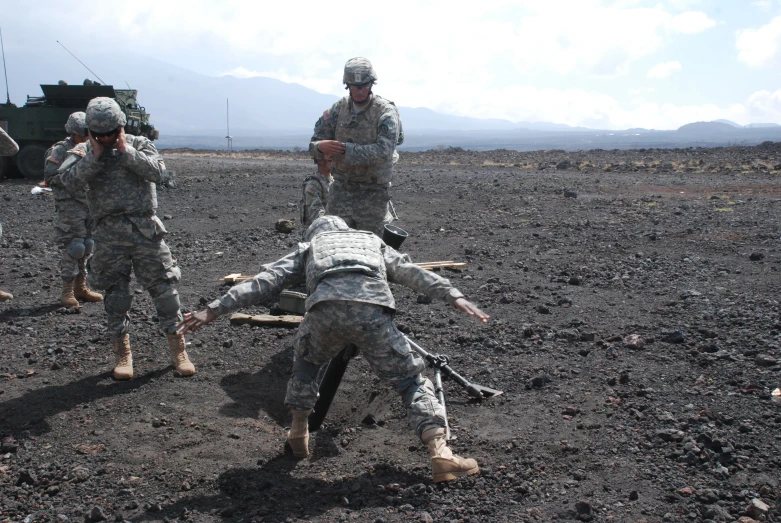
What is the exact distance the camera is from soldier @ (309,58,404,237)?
5.75 metres

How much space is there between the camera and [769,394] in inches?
184

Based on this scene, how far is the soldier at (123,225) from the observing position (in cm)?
514

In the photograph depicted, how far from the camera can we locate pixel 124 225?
17.4 ft

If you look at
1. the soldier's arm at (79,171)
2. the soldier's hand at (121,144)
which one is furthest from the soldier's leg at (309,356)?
the soldier's arm at (79,171)

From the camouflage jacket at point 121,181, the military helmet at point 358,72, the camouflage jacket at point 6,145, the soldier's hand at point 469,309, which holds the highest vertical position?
the military helmet at point 358,72

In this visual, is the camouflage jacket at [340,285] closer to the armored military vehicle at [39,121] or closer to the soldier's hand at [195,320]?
the soldier's hand at [195,320]

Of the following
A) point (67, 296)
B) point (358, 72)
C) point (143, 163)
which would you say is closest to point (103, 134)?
point (143, 163)

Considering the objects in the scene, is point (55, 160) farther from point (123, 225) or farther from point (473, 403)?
point (473, 403)

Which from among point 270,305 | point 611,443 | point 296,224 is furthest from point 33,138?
point 611,443

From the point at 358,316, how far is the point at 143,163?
235cm

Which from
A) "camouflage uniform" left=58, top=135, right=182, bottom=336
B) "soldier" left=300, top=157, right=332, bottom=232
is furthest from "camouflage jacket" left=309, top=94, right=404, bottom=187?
"camouflage uniform" left=58, top=135, right=182, bottom=336

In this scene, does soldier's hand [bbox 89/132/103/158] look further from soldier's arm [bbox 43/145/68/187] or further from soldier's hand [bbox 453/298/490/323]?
soldier's hand [bbox 453/298/490/323]

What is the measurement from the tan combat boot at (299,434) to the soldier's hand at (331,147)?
7.69ft

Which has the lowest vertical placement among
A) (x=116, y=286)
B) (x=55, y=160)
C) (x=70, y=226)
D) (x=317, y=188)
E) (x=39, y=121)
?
(x=116, y=286)
